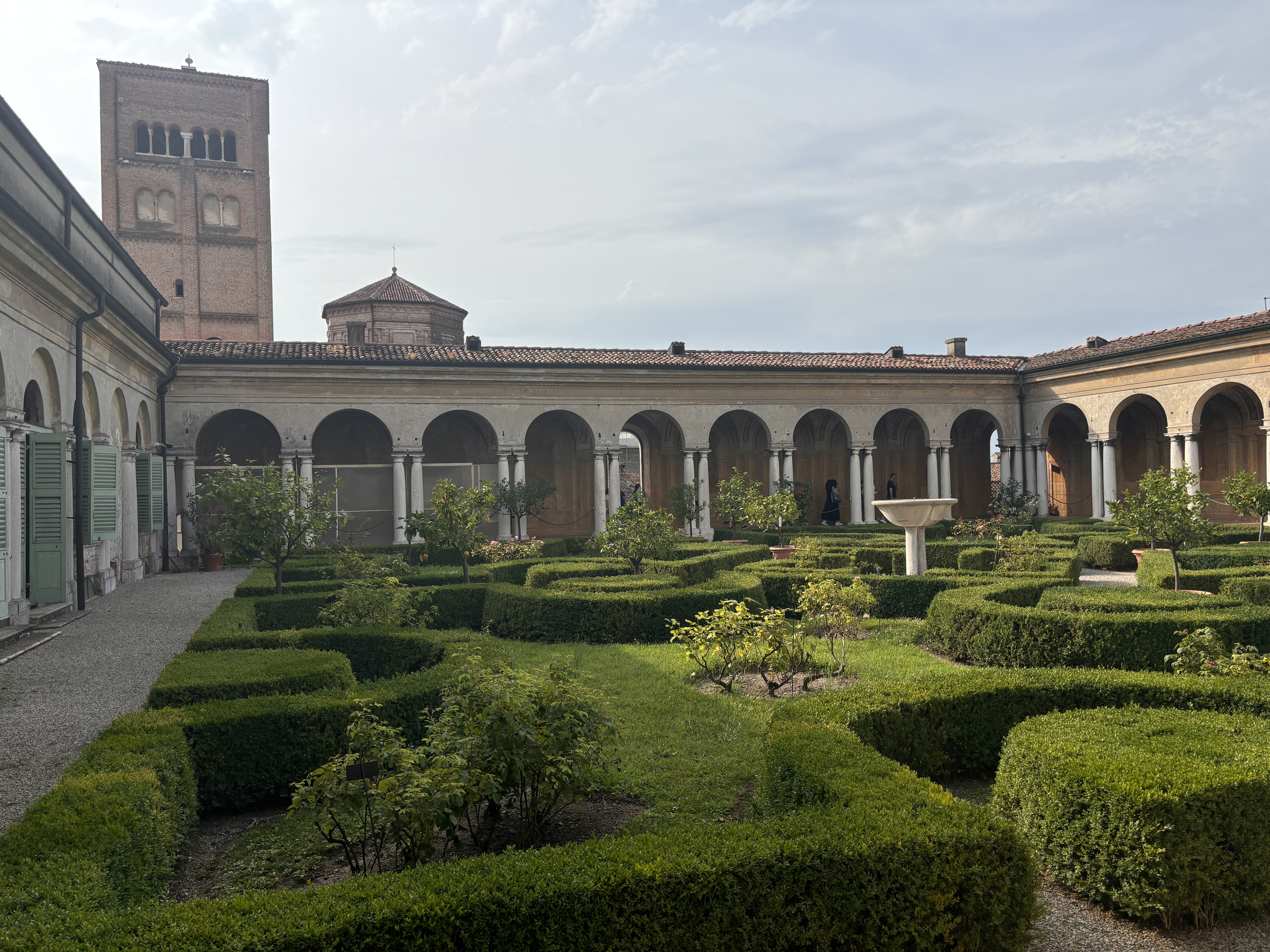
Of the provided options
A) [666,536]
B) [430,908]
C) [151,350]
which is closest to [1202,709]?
[430,908]

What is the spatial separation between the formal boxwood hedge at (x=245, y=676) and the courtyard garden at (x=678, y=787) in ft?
0.11

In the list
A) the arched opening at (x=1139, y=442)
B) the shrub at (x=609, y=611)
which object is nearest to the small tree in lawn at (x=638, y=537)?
the shrub at (x=609, y=611)

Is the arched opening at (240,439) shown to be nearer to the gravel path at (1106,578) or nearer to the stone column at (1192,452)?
the gravel path at (1106,578)

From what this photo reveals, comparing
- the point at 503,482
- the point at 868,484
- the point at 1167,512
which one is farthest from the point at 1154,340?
the point at 503,482

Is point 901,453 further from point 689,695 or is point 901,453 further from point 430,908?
point 430,908

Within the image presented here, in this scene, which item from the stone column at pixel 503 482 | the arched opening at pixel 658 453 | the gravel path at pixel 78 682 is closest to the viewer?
the gravel path at pixel 78 682

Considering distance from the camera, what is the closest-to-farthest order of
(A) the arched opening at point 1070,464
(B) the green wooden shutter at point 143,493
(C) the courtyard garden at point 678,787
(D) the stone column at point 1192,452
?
(C) the courtyard garden at point 678,787 < (B) the green wooden shutter at point 143,493 < (D) the stone column at point 1192,452 < (A) the arched opening at point 1070,464

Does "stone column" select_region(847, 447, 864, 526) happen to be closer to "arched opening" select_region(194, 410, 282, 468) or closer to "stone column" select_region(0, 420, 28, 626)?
"arched opening" select_region(194, 410, 282, 468)

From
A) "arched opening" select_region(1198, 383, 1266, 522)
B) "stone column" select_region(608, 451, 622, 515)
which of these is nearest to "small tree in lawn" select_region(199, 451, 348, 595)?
"stone column" select_region(608, 451, 622, 515)

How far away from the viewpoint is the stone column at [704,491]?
29766mm

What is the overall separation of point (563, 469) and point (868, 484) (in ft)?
36.0

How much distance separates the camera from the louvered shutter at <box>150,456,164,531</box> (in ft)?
67.7

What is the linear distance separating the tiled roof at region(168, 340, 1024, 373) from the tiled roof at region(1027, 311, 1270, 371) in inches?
50.3

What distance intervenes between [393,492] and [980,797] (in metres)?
23.5
